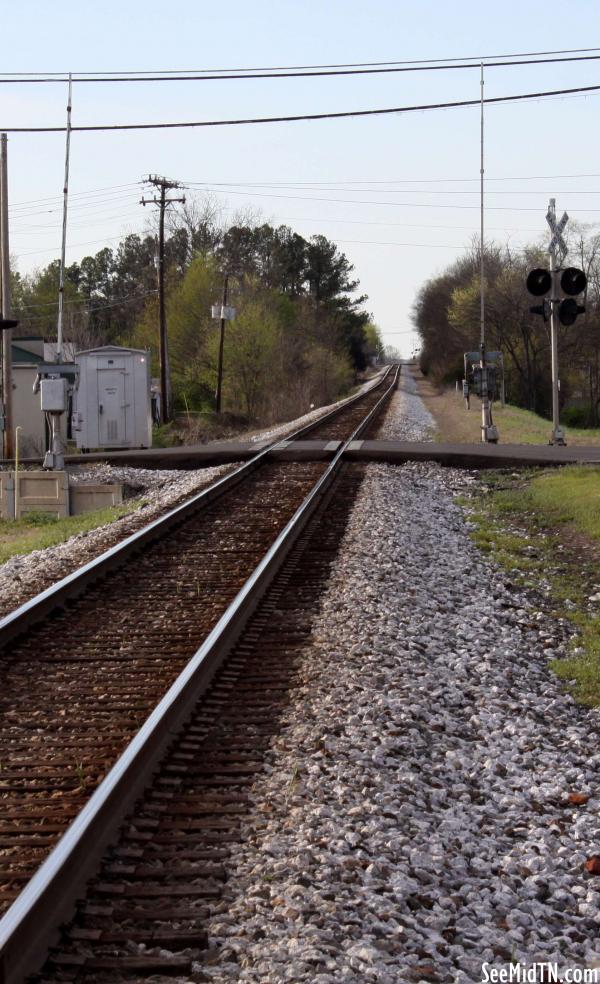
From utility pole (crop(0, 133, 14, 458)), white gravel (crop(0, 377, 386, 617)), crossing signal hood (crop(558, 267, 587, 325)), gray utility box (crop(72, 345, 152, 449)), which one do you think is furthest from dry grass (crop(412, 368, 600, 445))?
utility pole (crop(0, 133, 14, 458))

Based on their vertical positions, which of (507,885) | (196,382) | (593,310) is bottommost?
(507,885)

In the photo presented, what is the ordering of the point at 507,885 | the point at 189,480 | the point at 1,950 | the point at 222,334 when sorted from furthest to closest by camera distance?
the point at 222,334, the point at 189,480, the point at 507,885, the point at 1,950

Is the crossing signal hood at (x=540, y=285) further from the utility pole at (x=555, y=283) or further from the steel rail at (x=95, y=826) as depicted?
the steel rail at (x=95, y=826)

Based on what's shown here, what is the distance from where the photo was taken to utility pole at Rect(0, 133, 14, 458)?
2567 centimetres

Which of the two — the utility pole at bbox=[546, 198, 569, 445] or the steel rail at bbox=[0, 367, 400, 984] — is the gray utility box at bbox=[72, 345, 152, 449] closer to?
the utility pole at bbox=[546, 198, 569, 445]

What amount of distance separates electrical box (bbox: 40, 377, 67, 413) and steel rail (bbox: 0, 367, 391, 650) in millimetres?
3465

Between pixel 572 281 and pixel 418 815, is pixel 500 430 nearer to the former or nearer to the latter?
pixel 572 281

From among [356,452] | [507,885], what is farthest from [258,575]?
[356,452]

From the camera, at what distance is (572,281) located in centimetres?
2105

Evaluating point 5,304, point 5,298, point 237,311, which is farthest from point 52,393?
point 237,311

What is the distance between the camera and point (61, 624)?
838cm

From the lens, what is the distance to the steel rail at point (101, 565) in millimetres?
8070

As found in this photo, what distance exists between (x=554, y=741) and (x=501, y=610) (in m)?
3.04

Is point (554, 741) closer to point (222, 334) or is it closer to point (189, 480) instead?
point (189, 480)
